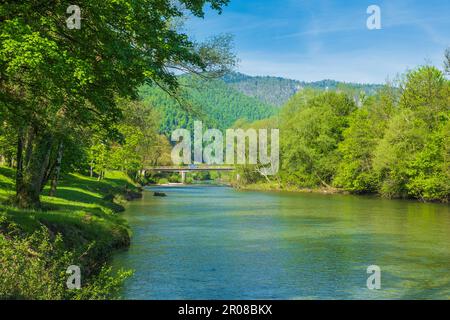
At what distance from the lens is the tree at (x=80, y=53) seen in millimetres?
14602

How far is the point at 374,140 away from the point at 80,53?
80.1 metres

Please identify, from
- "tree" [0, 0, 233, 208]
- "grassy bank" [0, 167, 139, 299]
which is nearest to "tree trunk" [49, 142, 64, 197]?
"grassy bank" [0, 167, 139, 299]

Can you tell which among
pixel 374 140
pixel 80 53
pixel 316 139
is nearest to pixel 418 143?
pixel 374 140

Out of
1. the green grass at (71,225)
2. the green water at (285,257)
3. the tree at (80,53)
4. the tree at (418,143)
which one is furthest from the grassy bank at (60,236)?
the tree at (418,143)

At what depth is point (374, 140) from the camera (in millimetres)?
91250

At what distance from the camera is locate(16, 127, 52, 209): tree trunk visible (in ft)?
94.4

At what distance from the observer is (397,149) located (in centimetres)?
8006

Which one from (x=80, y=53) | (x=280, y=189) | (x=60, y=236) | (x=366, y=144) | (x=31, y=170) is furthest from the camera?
(x=280, y=189)

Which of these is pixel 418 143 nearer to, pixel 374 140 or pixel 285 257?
pixel 374 140

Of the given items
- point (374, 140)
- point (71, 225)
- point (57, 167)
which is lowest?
point (71, 225)

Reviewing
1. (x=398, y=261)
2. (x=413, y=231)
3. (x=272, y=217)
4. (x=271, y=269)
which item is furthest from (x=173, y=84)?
(x=272, y=217)

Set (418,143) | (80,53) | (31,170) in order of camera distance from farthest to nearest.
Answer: (418,143) < (31,170) < (80,53)

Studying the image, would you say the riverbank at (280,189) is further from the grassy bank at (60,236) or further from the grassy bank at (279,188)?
the grassy bank at (60,236)
